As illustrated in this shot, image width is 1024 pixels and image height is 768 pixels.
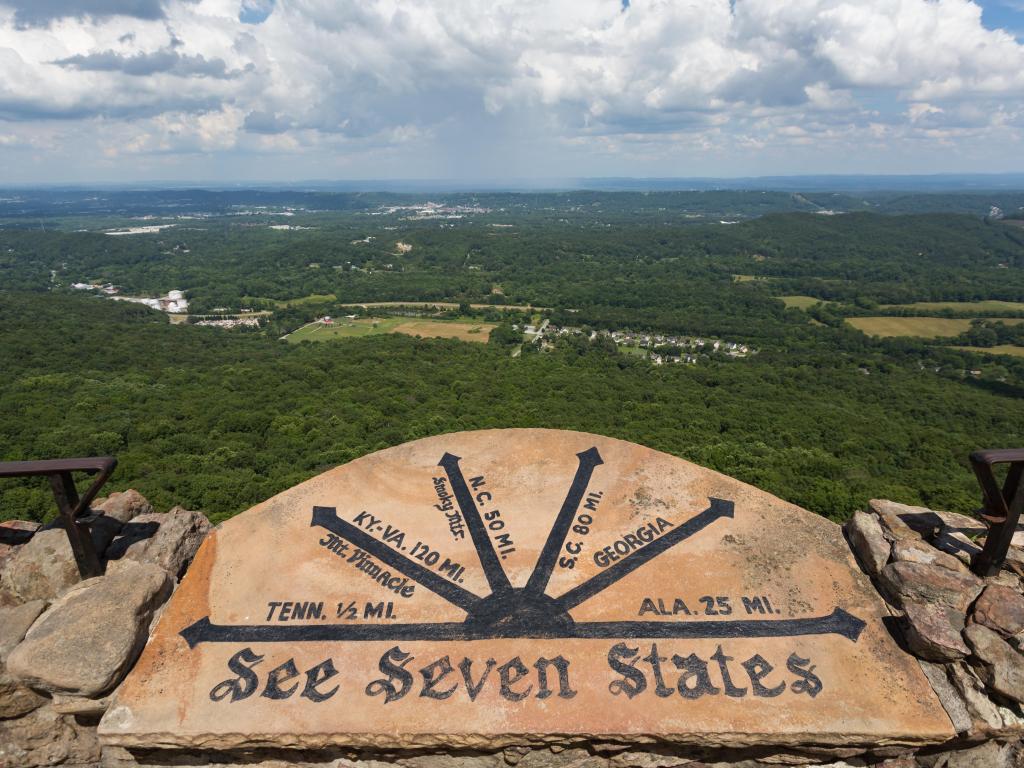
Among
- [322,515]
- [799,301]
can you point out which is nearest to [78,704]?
[322,515]

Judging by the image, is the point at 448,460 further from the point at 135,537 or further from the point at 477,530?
the point at 135,537

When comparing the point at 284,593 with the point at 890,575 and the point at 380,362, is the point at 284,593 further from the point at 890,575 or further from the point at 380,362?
the point at 380,362

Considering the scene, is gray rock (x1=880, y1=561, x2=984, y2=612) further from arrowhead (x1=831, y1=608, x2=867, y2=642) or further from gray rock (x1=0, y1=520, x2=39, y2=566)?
gray rock (x1=0, y1=520, x2=39, y2=566)

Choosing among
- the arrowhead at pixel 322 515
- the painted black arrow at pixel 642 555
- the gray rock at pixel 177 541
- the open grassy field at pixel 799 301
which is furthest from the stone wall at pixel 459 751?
the open grassy field at pixel 799 301

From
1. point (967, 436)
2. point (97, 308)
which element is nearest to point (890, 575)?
point (967, 436)

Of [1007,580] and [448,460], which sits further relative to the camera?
[448,460]

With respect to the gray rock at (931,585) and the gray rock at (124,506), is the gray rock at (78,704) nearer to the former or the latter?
the gray rock at (124,506)
